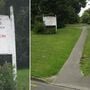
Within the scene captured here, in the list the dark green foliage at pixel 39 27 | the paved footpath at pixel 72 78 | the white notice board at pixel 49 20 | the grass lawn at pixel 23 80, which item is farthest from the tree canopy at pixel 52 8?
the grass lawn at pixel 23 80

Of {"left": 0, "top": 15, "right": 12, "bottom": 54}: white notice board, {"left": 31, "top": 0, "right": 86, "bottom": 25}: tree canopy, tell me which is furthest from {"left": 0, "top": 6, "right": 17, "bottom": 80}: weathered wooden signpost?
{"left": 31, "top": 0, "right": 86, "bottom": 25}: tree canopy

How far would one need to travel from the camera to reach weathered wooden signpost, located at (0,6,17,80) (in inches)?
287

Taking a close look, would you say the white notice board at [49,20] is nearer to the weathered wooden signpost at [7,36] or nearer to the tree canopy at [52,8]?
the tree canopy at [52,8]

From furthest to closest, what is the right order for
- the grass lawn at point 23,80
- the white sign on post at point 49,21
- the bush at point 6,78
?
the white sign on post at point 49,21 → the grass lawn at point 23,80 → the bush at point 6,78

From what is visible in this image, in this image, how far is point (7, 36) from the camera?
7344 millimetres

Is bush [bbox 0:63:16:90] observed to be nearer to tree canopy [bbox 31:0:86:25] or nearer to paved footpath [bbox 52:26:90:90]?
paved footpath [bbox 52:26:90:90]

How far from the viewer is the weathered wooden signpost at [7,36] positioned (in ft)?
23.9

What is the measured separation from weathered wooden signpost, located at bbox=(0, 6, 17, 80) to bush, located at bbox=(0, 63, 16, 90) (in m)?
0.18

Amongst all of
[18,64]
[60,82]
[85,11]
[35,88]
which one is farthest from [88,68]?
[85,11]

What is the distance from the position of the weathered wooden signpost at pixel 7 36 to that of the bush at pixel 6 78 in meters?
0.18

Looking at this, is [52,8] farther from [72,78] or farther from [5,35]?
[5,35]

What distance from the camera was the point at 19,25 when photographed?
7578mm

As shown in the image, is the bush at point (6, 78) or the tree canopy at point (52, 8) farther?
the tree canopy at point (52, 8)

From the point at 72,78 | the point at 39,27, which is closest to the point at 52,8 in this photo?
the point at 39,27
